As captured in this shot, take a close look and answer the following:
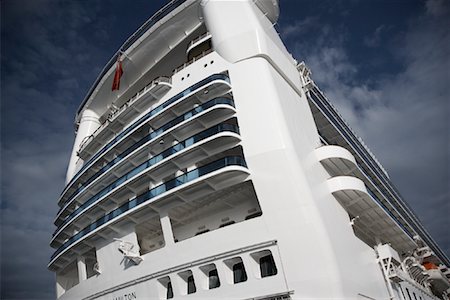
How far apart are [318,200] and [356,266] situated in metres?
3.92

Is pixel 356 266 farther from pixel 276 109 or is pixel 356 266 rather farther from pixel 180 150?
pixel 180 150

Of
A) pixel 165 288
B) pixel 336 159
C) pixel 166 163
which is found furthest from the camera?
pixel 336 159

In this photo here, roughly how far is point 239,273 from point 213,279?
62.2 inches

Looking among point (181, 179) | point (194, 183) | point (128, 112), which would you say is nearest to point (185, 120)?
point (181, 179)

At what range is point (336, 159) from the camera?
1989cm

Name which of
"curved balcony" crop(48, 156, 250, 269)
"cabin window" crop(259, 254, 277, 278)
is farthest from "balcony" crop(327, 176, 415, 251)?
"curved balcony" crop(48, 156, 250, 269)

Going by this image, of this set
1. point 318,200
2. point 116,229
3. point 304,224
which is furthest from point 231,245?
point 116,229

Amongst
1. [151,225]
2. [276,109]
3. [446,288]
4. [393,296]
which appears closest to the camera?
[276,109]

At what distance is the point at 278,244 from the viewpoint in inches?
578

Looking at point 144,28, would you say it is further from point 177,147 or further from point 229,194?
point 229,194

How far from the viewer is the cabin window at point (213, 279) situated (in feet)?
55.7

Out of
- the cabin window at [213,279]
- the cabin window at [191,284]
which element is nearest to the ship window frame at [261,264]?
the cabin window at [213,279]

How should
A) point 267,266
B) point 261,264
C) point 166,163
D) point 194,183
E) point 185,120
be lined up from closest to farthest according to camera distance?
point 267,266, point 261,264, point 194,183, point 166,163, point 185,120

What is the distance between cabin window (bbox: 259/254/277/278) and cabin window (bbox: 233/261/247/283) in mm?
908
